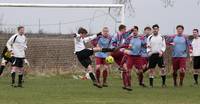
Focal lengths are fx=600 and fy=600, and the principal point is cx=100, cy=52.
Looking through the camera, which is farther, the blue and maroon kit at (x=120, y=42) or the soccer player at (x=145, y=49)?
the soccer player at (x=145, y=49)

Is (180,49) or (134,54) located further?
(180,49)

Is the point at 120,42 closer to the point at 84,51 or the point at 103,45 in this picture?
the point at 103,45

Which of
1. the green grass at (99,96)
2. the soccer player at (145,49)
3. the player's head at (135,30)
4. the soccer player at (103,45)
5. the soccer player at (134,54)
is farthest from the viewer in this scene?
the soccer player at (103,45)

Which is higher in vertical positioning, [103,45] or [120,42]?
[120,42]

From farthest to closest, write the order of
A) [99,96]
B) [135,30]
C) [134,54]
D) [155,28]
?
[155,28]
[134,54]
[135,30]
[99,96]

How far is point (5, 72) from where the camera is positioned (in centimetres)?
2839

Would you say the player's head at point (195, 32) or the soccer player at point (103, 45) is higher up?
the player's head at point (195, 32)

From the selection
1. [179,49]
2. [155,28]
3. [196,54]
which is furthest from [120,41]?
[196,54]

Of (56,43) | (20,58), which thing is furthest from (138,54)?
(56,43)

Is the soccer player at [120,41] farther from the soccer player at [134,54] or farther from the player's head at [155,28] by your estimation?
the player's head at [155,28]

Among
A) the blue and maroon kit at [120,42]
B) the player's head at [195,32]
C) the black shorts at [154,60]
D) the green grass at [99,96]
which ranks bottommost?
the green grass at [99,96]

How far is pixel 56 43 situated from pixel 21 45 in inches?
389

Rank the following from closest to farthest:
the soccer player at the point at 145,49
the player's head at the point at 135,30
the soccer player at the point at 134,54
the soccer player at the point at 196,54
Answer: the soccer player at the point at 134,54
the player's head at the point at 135,30
the soccer player at the point at 145,49
the soccer player at the point at 196,54

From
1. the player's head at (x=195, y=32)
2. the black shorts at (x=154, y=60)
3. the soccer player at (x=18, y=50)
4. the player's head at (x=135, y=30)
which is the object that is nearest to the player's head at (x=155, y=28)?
the black shorts at (x=154, y=60)
